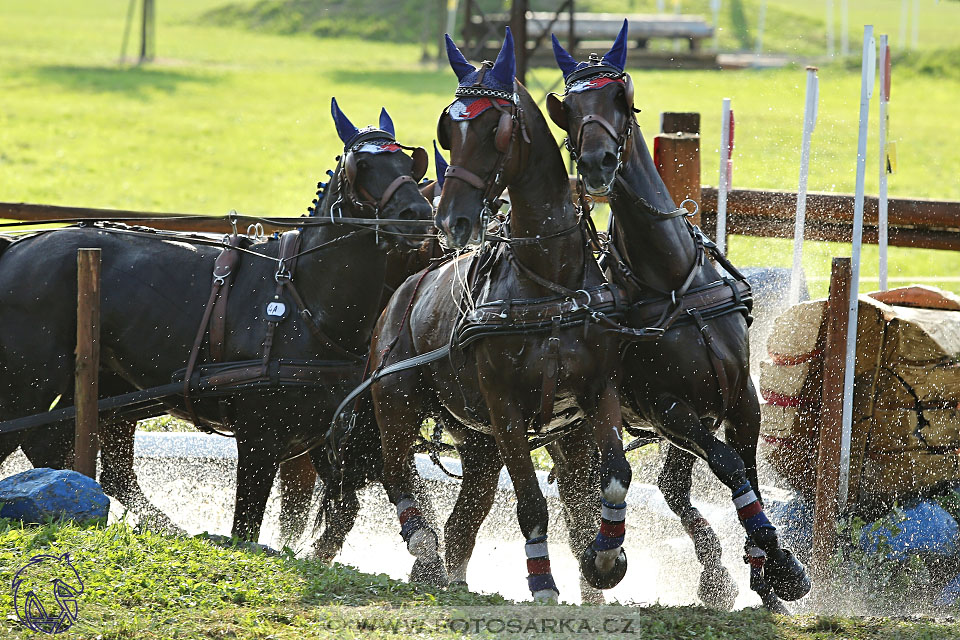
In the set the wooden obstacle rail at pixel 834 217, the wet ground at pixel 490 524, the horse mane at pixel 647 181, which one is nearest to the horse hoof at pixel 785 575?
the wet ground at pixel 490 524

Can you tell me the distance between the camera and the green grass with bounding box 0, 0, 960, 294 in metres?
18.8

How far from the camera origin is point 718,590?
5371 millimetres

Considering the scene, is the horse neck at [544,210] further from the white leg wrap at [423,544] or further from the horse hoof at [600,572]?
the white leg wrap at [423,544]

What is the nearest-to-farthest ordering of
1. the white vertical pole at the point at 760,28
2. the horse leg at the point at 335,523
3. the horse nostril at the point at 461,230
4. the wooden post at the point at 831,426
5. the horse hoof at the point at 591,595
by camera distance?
the horse nostril at the point at 461,230 → the horse hoof at the point at 591,595 → the wooden post at the point at 831,426 → the horse leg at the point at 335,523 → the white vertical pole at the point at 760,28

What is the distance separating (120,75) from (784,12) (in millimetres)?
20539

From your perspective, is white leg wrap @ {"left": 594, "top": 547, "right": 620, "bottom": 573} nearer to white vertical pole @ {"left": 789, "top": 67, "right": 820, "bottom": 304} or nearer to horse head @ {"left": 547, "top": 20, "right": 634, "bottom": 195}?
horse head @ {"left": 547, "top": 20, "right": 634, "bottom": 195}

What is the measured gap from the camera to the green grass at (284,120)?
1877 centimetres

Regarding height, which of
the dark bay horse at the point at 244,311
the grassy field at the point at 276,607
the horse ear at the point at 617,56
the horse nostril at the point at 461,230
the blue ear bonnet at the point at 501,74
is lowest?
the grassy field at the point at 276,607

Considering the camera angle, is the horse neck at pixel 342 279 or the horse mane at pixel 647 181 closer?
the horse mane at pixel 647 181

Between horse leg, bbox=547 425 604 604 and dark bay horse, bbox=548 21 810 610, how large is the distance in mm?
509

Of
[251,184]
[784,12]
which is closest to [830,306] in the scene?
[251,184]

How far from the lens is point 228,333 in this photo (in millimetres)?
5816

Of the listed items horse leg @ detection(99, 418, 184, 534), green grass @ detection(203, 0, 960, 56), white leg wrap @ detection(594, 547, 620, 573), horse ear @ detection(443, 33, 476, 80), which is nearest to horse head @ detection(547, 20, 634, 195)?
horse ear @ detection(443, 33, 476, 80)

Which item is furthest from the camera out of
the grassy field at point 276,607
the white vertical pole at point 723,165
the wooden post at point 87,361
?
the white vertical pole at point 723,165
